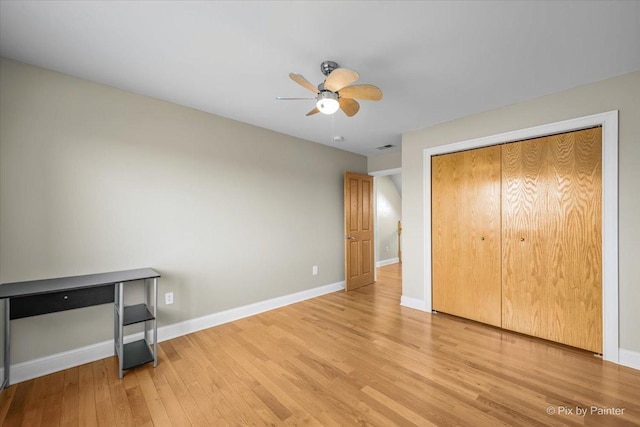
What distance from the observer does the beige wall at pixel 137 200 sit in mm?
2107

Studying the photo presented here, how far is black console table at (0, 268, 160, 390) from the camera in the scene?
1.90 metres

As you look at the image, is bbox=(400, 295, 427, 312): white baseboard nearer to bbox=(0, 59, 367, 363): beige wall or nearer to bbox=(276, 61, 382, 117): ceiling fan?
bbox=(0, 59, 367, 363): beige wall

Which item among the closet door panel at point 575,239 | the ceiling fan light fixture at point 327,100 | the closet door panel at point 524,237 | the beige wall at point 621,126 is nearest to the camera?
the ceiling fan light fixture at point 327,100

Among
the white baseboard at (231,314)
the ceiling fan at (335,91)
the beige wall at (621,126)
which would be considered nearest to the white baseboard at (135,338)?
the white baseboard at (231,314)

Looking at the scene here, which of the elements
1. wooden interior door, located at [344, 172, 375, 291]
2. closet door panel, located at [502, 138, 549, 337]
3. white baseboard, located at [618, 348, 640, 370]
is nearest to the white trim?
white baseboard, located at [618, 348, 640, 370]

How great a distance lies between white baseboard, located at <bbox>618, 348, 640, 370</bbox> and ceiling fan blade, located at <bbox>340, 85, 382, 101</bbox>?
2971 mm

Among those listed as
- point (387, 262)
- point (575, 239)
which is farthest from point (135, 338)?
point (387, 262)

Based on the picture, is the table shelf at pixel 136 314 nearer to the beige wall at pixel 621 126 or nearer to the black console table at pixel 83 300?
the black console table at pixel 83 300

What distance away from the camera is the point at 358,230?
15.6 ft

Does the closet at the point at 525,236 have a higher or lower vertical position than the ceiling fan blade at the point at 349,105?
lower

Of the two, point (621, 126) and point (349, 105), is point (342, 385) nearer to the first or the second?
point (349, 105)

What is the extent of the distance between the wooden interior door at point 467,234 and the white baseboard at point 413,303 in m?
0.17

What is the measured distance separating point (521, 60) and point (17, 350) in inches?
178

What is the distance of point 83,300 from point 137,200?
3.18 ft
